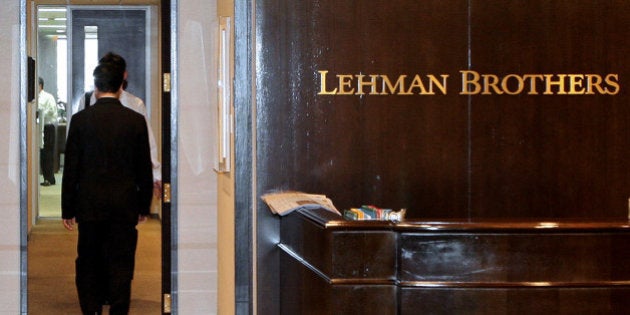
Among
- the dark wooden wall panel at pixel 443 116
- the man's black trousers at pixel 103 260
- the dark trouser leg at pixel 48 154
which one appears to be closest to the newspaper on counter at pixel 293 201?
the dark wooden wall panel at pixel 443 116

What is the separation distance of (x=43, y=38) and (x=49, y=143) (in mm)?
1162

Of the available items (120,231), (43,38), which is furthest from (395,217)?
(43,38)

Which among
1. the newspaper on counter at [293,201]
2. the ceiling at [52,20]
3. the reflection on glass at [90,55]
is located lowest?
the newspaper on counter at [293,201]

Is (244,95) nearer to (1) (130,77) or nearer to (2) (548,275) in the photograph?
(2) (548,275)

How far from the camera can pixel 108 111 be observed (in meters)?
6.32

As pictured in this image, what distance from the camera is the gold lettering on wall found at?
231 inches

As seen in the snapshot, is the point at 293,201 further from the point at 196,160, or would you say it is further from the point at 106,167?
the point at 196,160

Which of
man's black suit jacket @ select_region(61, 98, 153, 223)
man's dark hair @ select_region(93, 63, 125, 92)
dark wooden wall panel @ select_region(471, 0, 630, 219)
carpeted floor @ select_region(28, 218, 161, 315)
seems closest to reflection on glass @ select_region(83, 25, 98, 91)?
carpeted floor @ select_region(28, 218, 161, 315)

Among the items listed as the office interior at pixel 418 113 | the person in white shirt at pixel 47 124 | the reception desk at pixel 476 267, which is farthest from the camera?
the person in white shirt at pixel 47 124

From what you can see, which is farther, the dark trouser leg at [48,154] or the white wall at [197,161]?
the dark trouser leg at [48,154]

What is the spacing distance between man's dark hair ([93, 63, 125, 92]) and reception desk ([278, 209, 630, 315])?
2.42m

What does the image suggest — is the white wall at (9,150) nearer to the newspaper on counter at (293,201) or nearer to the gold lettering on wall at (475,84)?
the newspaper on counter at (293,201)

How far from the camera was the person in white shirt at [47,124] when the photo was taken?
11.4 m

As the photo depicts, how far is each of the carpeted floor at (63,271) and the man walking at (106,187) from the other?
4.17ft
